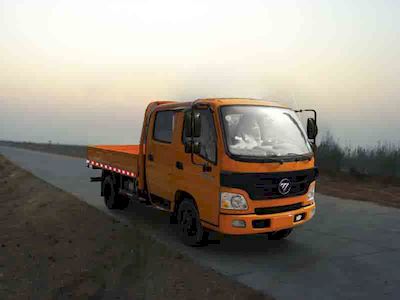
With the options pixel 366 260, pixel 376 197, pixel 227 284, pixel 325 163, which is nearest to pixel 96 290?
pixel 227 284

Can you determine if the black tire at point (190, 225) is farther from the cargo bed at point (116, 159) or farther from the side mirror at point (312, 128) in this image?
the side mirror at point (312, 128)

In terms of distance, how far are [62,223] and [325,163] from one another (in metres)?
12.6

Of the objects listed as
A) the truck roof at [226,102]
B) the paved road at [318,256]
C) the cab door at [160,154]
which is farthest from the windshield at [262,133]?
the paved road at [318,256]

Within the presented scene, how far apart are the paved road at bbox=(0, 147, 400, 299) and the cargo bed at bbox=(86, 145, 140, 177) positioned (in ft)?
3.78

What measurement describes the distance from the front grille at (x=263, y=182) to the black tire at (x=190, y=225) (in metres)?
1.05

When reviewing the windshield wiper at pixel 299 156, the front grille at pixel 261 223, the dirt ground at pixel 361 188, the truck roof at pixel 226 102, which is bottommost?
the dirt ground at pixel 361 188

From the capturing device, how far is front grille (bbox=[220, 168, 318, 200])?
6465mm

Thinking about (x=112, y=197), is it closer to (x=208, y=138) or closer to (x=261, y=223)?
(x=208, y=138)

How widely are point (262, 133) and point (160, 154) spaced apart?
210 centimetres

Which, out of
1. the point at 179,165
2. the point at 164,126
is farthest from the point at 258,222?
the point at 164,126

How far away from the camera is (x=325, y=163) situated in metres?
19.5

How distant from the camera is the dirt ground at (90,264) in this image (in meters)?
6.13

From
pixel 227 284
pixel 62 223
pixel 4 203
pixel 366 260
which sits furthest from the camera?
pixel 4 203

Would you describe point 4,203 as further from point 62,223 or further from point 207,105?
point 207,105
